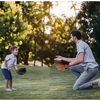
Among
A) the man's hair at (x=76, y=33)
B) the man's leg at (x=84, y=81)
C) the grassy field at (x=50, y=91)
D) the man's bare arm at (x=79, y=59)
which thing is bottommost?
the grassy field at (x=50, y=91)

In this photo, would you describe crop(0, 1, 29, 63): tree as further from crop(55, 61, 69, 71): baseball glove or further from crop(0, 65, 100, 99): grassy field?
crop(55, 61, 69, 71): baseball glove

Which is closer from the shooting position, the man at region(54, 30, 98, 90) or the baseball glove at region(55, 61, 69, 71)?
the man at region(54, 30, 98, 90)

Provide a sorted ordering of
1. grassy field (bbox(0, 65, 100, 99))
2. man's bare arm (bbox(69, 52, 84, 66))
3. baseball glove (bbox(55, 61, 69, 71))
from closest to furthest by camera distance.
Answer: grassy field (bbox(0, 65, 100, 99)) < man's bare arm (bbox(69, 52, 84, 66)) < baseball glove (bbox(55, 61, 69, 71))

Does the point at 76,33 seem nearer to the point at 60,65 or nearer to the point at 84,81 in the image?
the point at 60,65

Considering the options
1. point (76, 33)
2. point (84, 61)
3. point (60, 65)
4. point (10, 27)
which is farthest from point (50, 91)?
point (10, 27)

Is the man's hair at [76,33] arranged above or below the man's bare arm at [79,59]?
above

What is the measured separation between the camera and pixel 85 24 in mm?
17906

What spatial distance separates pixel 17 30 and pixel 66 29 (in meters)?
9.27

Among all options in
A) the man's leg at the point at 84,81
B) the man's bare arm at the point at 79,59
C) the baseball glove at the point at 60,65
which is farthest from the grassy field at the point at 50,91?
the man's bare arm at the point at 79,59

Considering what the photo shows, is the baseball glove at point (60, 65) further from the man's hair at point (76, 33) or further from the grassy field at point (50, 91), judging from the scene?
the man's hair at point (76, 33)

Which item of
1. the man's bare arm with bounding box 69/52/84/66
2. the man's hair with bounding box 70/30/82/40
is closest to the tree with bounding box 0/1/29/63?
the man's hair with bounding box 70/30/82/40

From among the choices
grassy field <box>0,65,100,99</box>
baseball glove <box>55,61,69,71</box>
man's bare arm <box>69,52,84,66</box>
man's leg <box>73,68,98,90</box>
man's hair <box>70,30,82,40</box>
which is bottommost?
grassy field <box>0,65,100,99</box>

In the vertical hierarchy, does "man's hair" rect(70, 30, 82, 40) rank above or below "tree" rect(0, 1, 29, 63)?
above

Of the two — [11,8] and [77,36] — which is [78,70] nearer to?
[77,36]
